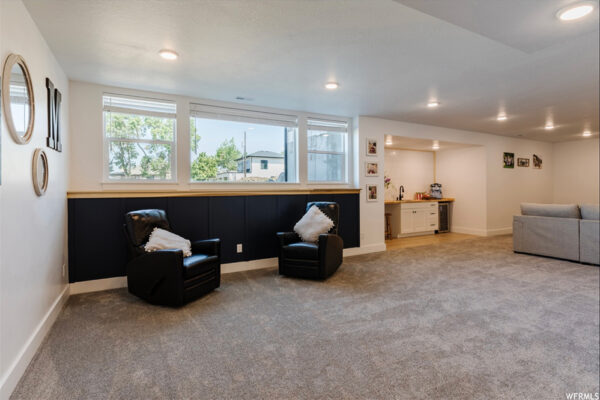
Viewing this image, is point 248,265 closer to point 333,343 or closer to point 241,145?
point 241,145

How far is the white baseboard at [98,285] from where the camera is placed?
11.8ft

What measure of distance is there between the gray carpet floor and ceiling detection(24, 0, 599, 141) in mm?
2465

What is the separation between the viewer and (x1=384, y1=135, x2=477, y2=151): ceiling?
6.63m

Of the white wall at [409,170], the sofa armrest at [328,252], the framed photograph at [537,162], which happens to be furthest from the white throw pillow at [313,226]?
the framed photograph at [537,162]

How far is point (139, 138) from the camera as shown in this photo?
4.11 m

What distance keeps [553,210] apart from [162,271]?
6067mm

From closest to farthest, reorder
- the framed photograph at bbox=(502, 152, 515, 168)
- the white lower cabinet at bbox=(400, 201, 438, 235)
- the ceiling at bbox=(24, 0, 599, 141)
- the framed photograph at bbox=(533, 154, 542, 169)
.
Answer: the ceiling at bbox=(24, 0, 599, 141) → the white lower cabinet at bbox=(400, 201, 438, 235) → the framed photograph at bbox=(502, 152, 515, 168) → the framed photograph at bbox=(533, 154, 542, 169)

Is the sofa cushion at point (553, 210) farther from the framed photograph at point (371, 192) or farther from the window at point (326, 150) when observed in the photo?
the window at point (326, 150)

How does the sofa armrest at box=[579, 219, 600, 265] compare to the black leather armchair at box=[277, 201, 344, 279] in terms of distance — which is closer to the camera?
the black leather armchair at box=[277, 201, 344, 279]

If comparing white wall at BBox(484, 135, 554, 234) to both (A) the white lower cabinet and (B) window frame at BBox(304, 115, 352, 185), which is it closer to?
(A) the white lower cabinet

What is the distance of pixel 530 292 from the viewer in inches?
137

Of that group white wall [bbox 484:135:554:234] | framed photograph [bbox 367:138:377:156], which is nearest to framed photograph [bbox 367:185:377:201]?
framed photograph [bbox 367:138:377:156]

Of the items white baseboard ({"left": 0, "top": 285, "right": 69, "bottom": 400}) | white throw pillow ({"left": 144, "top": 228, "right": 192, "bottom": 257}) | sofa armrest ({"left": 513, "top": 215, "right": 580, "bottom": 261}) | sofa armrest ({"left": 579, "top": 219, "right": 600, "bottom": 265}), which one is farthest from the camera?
sofa armrest ({"left": 513, "top": 215, "right": 580, "bottom": 261})

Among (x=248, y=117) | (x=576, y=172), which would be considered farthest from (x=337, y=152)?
(x=576, y=172)
